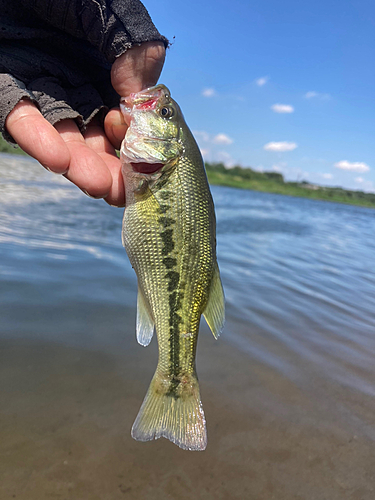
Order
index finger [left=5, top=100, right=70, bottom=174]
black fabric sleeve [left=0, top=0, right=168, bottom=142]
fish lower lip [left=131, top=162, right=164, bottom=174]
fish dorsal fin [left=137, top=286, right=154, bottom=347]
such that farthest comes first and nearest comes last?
fish dorsal fin [left=137, top=286, right=154, bottom=347] → fish lower lip [left=131, top=162, right=164, bottom=174] → black fabric sleeve [left=0, top=0, right=168, bottom=142] → index finger [left=5, top=100, right=70, bottom=174]

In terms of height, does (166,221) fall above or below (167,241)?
above

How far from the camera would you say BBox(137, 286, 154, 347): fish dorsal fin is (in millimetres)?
2416

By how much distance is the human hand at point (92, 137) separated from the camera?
6.35ft

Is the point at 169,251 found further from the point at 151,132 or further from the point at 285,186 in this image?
the point at 285,186

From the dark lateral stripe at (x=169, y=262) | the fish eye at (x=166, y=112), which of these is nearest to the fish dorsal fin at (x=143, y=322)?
the dark lateral stripe at (x=169, y=262)

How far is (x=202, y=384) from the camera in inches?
145

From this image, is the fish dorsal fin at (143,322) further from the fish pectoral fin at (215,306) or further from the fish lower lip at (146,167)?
the fish lower lip at (146,167)

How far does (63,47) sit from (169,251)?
1.77 m

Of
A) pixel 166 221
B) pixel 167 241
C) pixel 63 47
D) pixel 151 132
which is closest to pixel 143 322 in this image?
pixel 167 241

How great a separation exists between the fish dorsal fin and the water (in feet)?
3.51

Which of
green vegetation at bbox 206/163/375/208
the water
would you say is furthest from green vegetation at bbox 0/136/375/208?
the water

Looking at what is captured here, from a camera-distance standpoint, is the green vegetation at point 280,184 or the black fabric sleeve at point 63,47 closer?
the black fabric sleeve at point 63,47

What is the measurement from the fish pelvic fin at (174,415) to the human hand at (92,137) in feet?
4.53

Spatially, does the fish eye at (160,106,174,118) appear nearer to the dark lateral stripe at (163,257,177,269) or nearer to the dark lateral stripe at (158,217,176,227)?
the dark lateral stripe at (158,217,176,227)
